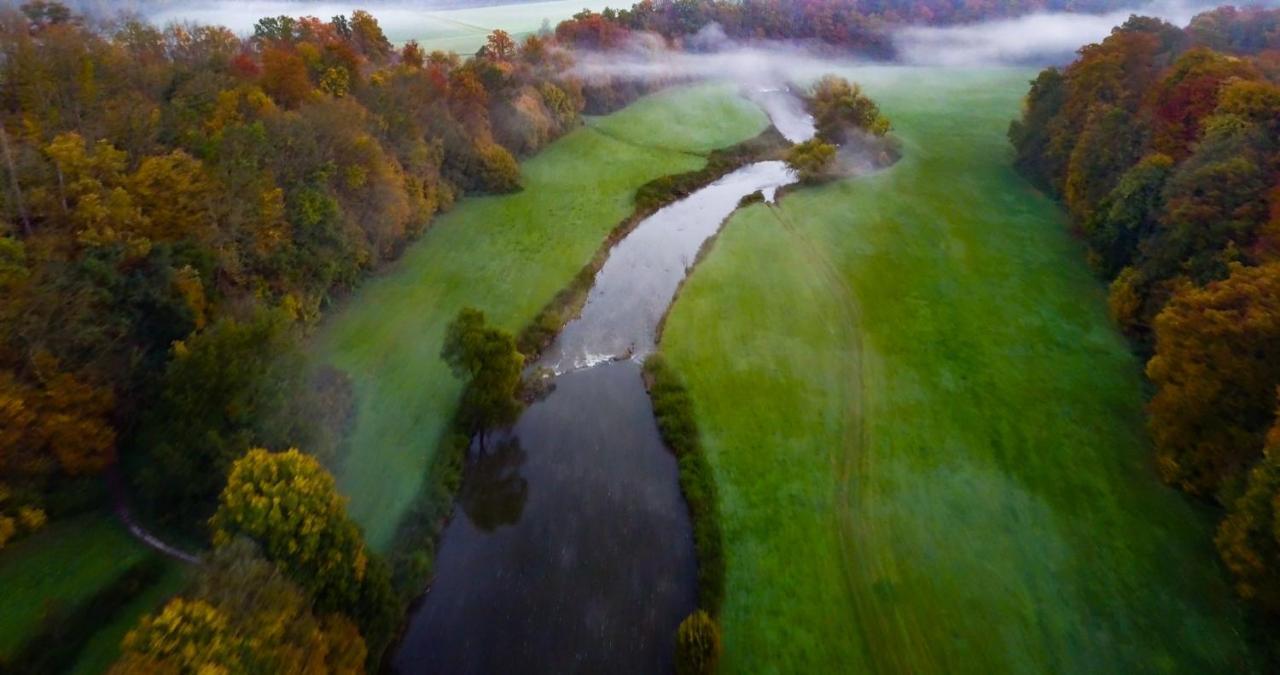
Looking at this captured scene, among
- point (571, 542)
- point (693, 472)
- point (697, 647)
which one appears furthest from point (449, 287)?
point (697, 647)

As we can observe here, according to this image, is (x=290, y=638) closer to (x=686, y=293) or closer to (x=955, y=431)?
(x=955, y=431)

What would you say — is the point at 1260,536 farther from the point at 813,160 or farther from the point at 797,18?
the point at 797,18

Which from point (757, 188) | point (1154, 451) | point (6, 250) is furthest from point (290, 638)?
point (757, 188)

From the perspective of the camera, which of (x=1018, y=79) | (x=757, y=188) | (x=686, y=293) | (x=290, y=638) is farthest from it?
(x=1018, y=79)

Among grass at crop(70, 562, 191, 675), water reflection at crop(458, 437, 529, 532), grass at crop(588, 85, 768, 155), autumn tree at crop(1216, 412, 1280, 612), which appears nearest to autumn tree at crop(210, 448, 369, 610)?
grass at crop(70, 562, 191, 675)

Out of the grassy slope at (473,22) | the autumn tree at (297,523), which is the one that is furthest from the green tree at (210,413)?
the grassy slope at (473,22)

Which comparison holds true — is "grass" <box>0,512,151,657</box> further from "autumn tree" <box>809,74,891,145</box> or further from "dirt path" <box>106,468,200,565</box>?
"autumn tree" <box>809,74,891,145</box>

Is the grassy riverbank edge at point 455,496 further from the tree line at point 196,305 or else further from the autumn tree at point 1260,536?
the autumn tree at point 1260,536
